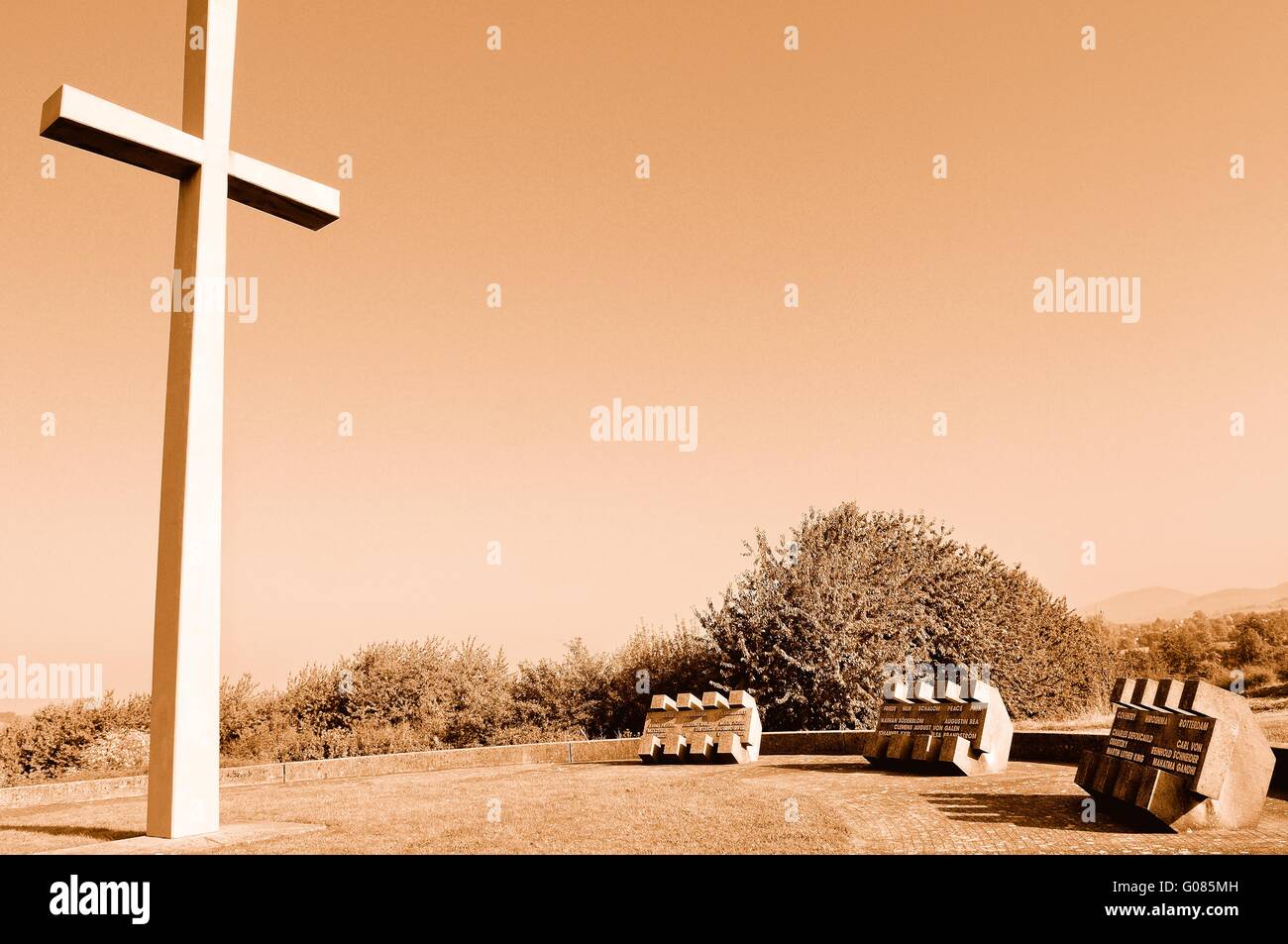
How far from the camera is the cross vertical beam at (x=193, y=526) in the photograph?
26.2 ft

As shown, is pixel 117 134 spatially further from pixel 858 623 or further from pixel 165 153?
pixel 858 623

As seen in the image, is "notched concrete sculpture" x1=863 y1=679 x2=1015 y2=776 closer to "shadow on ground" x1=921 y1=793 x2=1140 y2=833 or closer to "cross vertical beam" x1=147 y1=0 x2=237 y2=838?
"shadow on ground" x1=921 y1=793 x2=1140 y2=833

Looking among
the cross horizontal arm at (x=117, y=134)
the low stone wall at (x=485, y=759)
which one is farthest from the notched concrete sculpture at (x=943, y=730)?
the cross horizontal arm at (x=117, y=134)

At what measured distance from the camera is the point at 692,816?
10273 mm

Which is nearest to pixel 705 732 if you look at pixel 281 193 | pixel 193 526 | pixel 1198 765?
pixel 1198 765

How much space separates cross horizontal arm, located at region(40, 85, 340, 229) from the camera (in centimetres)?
797

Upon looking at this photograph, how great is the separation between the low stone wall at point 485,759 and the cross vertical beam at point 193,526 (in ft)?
23.5

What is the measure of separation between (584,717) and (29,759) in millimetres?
12842

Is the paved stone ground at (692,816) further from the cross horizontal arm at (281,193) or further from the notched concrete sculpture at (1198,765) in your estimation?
the cross horizontal arm at (281,193)

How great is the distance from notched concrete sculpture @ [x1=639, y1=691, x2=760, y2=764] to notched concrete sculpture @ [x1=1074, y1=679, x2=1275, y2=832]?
852 cm

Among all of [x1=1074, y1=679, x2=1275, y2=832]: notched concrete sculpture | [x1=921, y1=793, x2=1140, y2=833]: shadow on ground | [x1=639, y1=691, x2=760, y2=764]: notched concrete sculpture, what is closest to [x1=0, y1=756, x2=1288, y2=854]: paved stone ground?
[x1=921, y1=793, x2=1140, y2=833]: shadow on ground

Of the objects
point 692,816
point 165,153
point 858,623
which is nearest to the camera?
point 165,153

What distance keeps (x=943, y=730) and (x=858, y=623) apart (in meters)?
11.6
